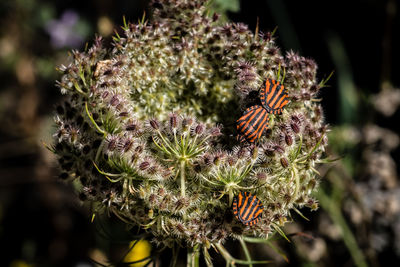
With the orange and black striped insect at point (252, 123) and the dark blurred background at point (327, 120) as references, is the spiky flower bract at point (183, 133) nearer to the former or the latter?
the orange and black striped insect at point (252, 123)

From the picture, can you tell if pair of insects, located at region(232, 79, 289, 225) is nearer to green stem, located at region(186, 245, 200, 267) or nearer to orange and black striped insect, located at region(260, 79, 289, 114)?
orange and black striped insect, located at region(260, 79, 289, 114)

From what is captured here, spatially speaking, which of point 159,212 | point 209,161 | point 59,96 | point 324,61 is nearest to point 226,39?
point 209,161

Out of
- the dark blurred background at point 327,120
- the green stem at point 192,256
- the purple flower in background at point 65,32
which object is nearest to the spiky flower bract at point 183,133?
the green stem at point 192,256

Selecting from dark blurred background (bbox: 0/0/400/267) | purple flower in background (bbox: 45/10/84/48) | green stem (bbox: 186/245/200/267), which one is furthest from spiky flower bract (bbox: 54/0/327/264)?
purple flower in background (bbox: 45/10/84/48)

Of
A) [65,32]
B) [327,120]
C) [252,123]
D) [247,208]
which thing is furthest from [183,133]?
[65,32]

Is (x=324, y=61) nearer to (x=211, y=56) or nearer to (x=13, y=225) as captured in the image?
(x=211, y=56)

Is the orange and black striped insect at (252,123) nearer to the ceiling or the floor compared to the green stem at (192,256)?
nearer to the ceiling
